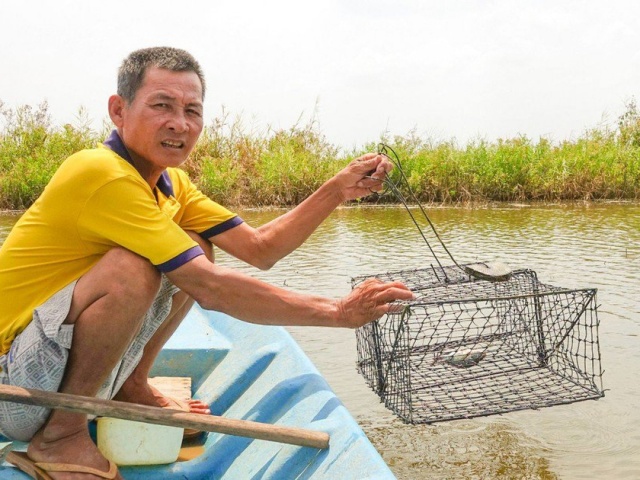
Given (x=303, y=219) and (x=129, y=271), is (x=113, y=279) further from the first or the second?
(x=303, y=219)

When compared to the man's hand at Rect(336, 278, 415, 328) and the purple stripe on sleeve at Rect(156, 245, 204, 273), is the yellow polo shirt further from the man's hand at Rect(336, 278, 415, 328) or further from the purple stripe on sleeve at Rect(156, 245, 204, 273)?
the man's hand at Rect(336, 278, 415, 328)

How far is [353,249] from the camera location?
6.53m

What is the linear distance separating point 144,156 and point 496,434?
1655 millimetres

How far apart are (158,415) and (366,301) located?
54cm

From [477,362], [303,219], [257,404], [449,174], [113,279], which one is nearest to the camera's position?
[113,279]

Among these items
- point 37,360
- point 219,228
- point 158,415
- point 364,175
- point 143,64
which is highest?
point 143,64

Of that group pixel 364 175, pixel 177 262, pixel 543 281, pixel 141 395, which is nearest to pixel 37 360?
pixel 177 262

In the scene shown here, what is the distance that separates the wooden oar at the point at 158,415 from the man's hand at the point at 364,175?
854 millimetres

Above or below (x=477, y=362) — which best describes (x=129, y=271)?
above

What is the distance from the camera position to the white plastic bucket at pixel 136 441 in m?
2.00

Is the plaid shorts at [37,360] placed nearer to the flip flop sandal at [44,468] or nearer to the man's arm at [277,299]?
the flip flop sandal at [44,468]

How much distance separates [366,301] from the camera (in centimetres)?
170

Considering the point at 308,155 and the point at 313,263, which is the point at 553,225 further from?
the point at 308,155

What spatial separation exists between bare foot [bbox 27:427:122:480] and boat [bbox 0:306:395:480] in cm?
8
